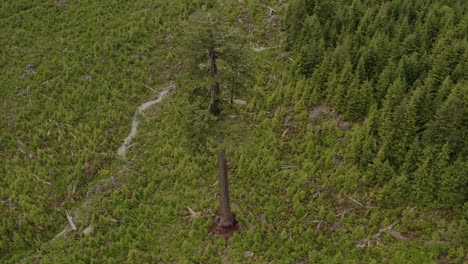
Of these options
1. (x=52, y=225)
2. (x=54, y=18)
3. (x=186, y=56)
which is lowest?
(x=52, y=225)

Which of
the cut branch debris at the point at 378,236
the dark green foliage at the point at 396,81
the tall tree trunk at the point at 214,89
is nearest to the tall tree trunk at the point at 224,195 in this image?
the tall tree trunk at the point at 214,89

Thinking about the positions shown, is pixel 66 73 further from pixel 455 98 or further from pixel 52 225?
pixel 455 98

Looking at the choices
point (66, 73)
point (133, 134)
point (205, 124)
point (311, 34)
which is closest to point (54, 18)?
point (66, 73)

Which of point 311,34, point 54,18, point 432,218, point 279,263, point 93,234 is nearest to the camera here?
point 432,218

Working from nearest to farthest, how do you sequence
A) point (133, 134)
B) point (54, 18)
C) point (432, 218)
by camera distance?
point (432, 218)
point (133, 134)
point (54, 18)

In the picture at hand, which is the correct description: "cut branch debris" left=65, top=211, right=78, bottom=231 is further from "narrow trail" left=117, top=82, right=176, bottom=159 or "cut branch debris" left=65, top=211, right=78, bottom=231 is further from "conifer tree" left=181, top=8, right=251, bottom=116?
"conifer tree" left=181, top=8, right=251, bottom=116

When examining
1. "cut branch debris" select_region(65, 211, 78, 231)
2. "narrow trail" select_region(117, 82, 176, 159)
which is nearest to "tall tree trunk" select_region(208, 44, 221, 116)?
"narrow trail" select_region(117, 82, 176, 159)

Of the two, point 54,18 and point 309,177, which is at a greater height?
point 54,18
